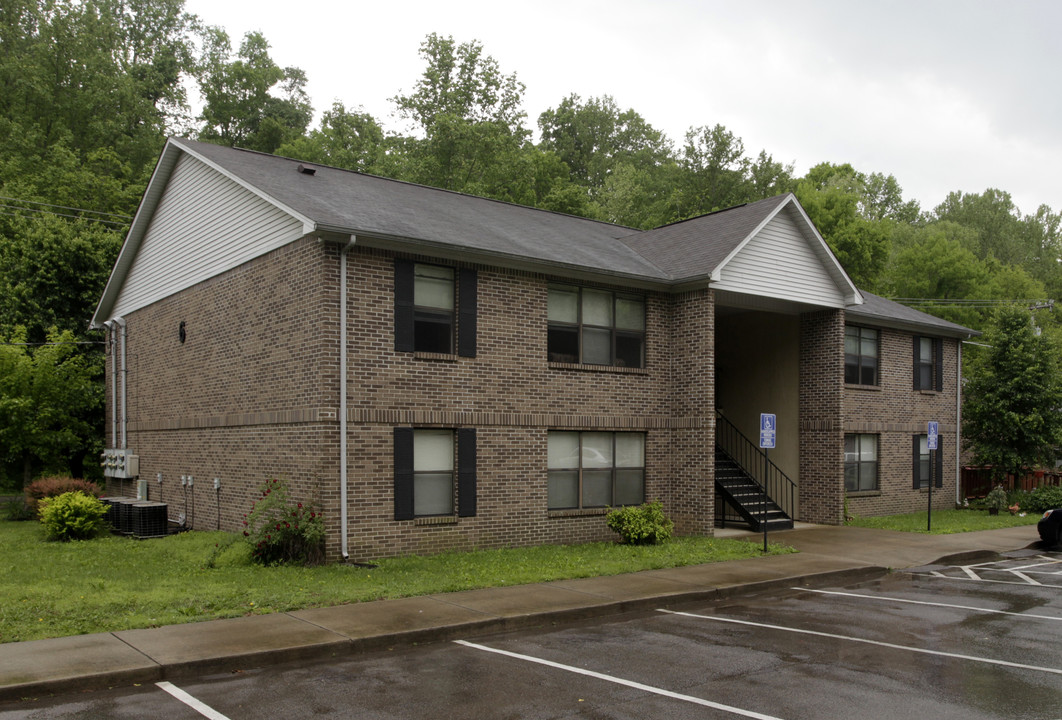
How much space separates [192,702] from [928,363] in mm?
24642

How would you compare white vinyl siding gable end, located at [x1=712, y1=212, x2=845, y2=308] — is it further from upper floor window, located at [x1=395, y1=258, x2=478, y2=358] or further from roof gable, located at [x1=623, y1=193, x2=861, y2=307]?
upper floor window, located at [x1=395, y1=258, x2=478, y2=358]

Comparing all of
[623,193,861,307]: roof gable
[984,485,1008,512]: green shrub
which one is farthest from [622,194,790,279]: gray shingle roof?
[984,485,1008,512]: green shrub

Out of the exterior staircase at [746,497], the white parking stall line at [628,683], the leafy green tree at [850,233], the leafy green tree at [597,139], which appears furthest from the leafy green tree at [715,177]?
the white parking stall line at [628,683]

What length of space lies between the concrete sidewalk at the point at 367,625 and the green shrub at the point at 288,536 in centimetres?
299

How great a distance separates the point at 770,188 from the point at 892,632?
4130cm

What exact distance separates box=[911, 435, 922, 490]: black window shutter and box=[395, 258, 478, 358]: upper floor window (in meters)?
16.0

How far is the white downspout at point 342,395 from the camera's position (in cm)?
1384

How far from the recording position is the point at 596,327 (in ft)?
58.7

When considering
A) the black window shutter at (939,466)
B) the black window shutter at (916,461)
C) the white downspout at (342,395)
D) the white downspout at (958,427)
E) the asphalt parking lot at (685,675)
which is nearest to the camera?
the asphalt parking lot at (685,675)

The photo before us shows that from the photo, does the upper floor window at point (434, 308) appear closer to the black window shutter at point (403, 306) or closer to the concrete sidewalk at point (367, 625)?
the black window shutter at point (403, 306)

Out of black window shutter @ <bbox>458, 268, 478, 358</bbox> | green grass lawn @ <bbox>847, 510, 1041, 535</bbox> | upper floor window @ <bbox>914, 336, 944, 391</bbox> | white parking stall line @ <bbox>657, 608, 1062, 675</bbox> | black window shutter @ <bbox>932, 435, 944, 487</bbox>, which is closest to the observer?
white parking stall line @ <bbox>657, 608, 1062, 675</bbox>

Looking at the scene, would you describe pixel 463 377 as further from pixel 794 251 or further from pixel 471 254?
pixel 794 251

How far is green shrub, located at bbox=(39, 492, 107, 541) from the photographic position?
17.3m

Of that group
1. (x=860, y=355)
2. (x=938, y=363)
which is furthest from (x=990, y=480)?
(x=860, y=355)
